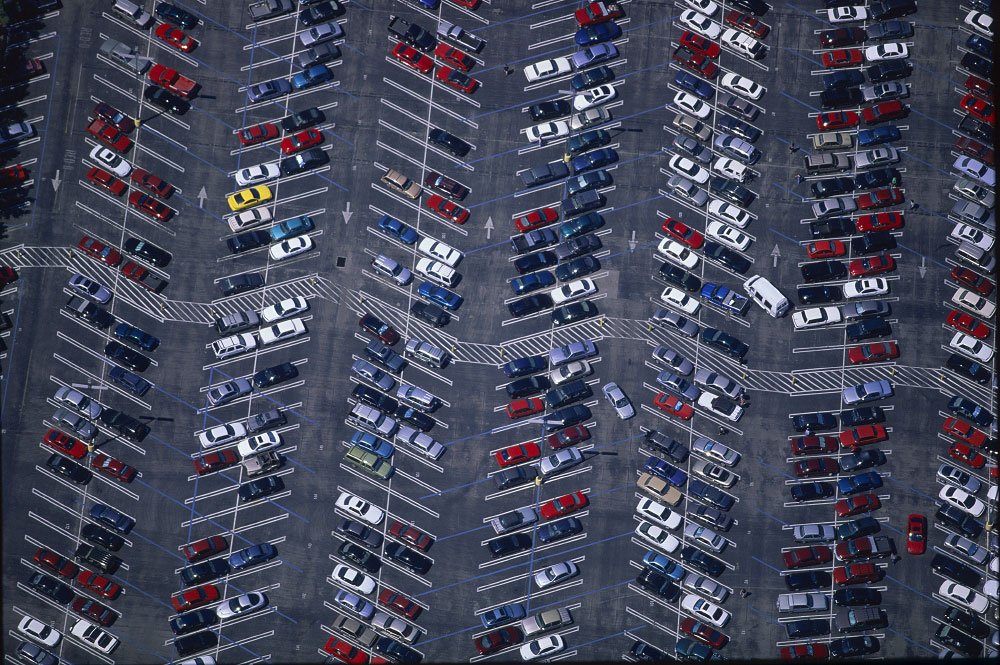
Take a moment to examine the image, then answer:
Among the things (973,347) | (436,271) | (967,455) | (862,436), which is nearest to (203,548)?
(436,271)

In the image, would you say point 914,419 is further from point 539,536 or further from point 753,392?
point 539,536

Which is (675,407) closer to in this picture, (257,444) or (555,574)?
(555,574)

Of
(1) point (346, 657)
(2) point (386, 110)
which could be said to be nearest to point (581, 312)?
(2) point (386, 110)

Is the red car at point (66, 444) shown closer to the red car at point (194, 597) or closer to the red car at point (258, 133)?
the red car at point (194, 597)

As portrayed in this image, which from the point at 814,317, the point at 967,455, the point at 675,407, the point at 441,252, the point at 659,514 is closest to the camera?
the point at 659,514

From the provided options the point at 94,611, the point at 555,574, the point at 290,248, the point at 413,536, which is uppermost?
the point at 290,248

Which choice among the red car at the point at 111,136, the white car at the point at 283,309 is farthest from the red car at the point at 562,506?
the red car at the point at 111,136

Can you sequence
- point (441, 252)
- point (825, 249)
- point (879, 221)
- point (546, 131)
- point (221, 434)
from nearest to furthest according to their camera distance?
point (221, 434), point (441, 252), point (825, 249), point (879, 221), point (546, 131)
